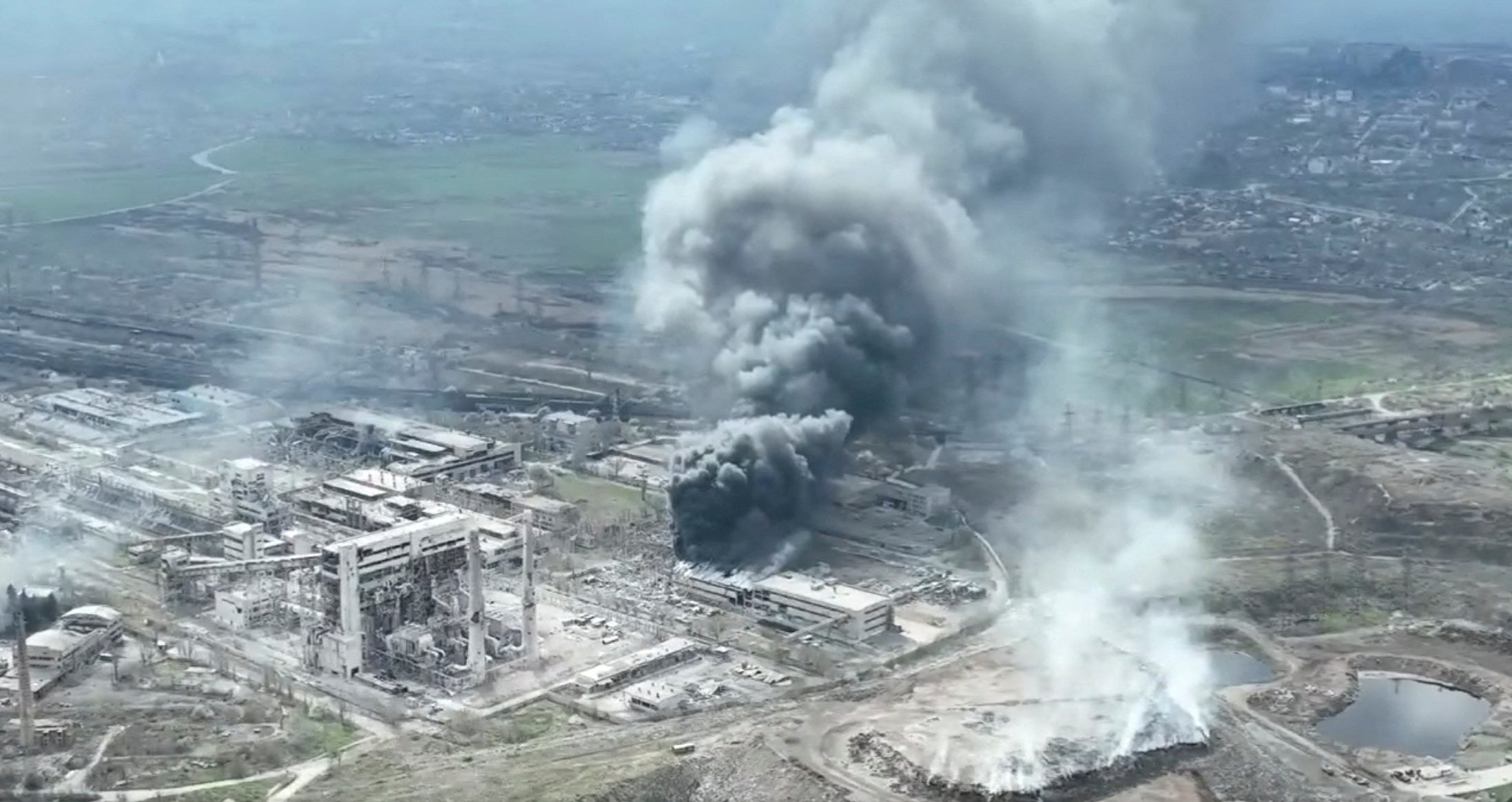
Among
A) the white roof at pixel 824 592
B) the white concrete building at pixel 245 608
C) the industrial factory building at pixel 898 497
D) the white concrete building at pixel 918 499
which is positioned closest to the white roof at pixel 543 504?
the industrial factory building at pixel 898 497

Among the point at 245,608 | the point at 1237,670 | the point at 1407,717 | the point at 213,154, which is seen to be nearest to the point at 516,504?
the point at 245,608

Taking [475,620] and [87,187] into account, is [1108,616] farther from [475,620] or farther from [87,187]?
[87,187]

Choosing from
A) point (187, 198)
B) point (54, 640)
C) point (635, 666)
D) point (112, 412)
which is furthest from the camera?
point (187, 198)

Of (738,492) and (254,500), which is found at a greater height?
(738,492)

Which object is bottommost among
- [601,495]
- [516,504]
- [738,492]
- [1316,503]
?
[601,495]

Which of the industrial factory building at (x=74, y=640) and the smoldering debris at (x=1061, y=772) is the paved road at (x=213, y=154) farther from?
the smoldering debris at (x=1061, y=772)

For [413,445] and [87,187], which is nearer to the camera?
[413,445]

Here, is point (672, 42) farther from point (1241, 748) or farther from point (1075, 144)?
point (1241, 748)
